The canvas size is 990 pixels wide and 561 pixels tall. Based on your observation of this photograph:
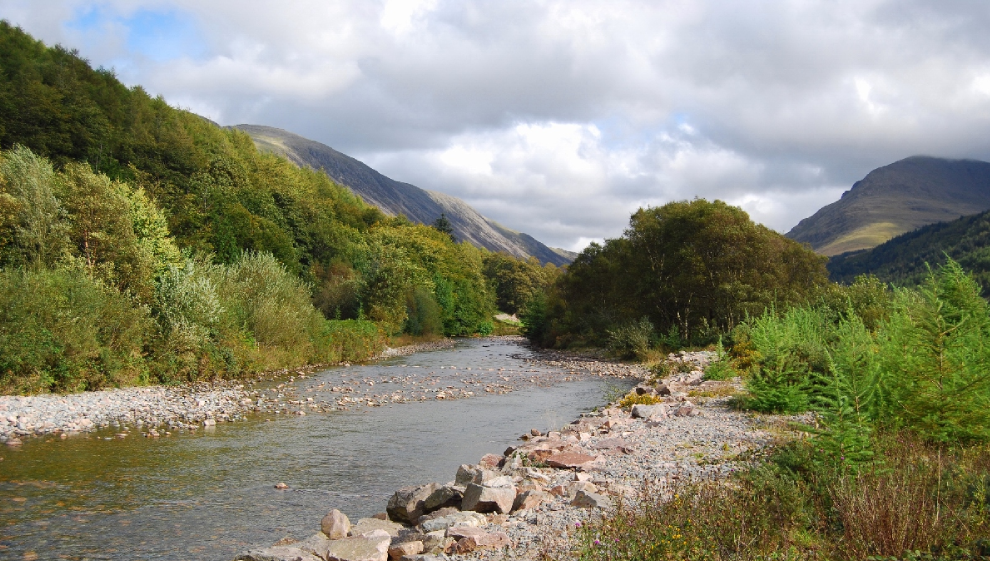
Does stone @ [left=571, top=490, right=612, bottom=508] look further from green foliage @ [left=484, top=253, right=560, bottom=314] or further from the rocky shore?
green foliage @ [left=484, top=253, right=560, bottom=314]

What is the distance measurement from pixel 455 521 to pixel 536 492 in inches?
51.0

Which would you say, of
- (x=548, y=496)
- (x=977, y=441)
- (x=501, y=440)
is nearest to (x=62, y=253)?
(x=501, y=440)

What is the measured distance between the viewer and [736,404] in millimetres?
16953

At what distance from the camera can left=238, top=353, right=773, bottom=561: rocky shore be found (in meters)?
7.84

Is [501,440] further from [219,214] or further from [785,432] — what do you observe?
[219,214]

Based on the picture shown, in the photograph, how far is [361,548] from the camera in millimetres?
8320

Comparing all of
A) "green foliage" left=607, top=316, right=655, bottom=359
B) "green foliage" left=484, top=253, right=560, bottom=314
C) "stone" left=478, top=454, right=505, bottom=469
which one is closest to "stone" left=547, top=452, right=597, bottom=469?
"stone" left=478, top=454, right=505, bottom=469

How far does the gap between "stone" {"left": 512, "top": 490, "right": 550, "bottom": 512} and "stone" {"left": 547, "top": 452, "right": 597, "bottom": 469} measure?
2088 mm

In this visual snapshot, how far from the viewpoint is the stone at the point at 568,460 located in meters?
11.4

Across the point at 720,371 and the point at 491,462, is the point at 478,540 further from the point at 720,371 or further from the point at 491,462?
the point at 720,371

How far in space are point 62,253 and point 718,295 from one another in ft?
130

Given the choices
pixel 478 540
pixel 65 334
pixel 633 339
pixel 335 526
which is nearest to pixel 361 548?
pixel 335 526

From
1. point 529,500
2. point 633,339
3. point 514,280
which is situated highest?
point 514,280

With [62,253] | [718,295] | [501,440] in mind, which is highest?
[62,253]
